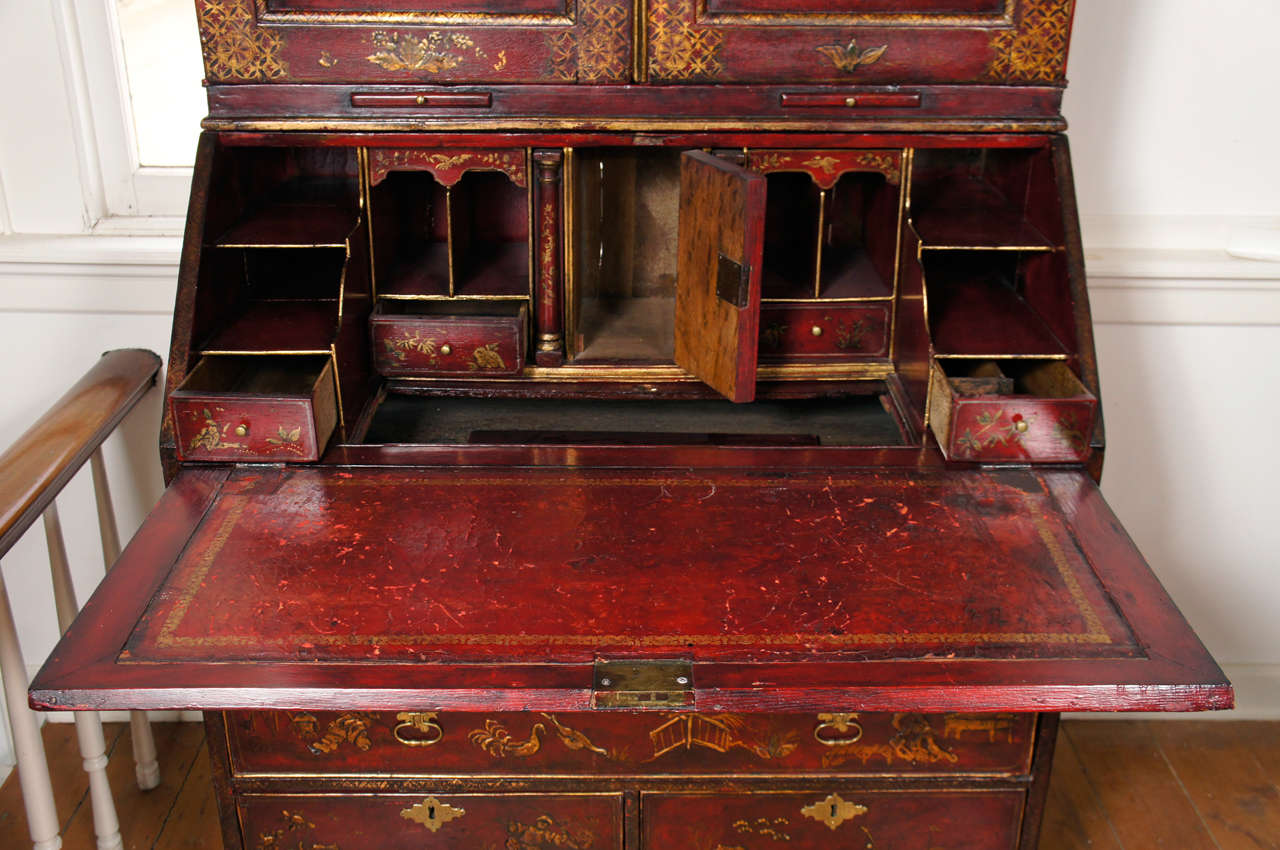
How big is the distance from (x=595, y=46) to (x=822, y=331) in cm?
67

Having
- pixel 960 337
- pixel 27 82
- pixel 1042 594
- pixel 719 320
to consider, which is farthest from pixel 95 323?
pixel 1042 594

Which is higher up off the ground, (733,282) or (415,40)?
(415,40)

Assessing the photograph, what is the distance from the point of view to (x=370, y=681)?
1.45 m


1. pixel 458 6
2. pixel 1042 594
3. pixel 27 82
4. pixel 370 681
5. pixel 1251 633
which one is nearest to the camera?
pixel 370 681

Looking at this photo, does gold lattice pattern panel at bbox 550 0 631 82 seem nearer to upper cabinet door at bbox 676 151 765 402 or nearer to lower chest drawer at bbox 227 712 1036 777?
upper cabinet door at bbox 676 151 765 402

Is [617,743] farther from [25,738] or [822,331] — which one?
[25,738]

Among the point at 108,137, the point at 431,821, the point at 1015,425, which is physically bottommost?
the point at 431,821

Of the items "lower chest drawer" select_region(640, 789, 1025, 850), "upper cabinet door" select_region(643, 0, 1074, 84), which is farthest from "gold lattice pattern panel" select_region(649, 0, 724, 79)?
"lower chest drawer" select_region(640, 789, 1025, 850)

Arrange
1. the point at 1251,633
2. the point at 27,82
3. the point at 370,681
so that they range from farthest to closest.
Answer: the point at 1251,633 → the point at 27,82 → the point at 370,681

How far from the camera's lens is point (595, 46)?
1.92 meters

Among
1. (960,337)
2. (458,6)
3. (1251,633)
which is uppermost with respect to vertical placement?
(458,6)

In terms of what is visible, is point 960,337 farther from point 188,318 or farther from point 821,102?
point 188,318

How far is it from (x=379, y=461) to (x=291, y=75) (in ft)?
2.12

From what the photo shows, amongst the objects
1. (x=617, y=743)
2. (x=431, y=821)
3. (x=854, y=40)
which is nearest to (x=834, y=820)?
(x=617, y=743)
